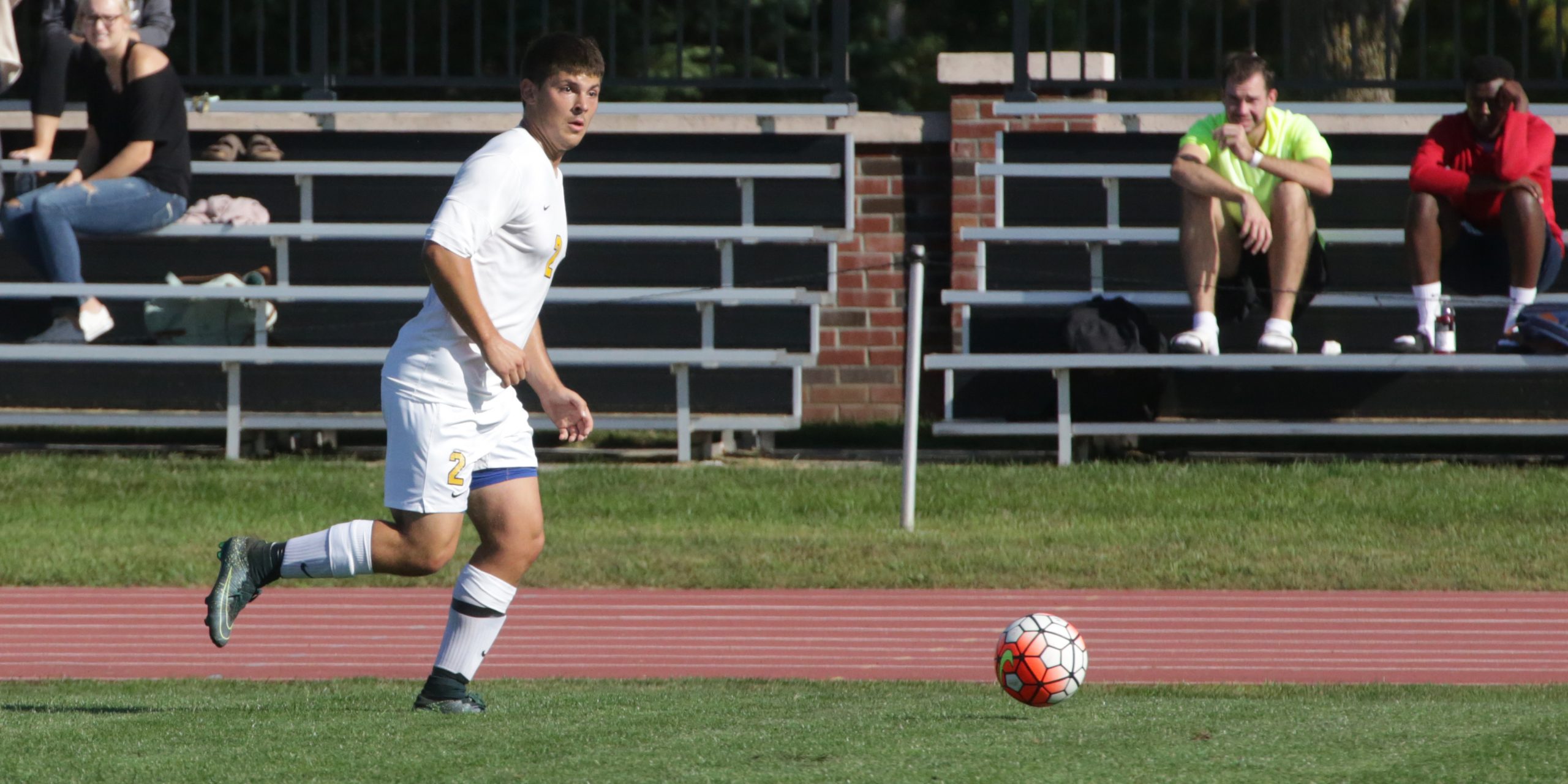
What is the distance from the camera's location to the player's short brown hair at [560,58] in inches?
222

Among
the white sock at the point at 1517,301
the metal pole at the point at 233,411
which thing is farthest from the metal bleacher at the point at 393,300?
the white sock at the point at 1517,301

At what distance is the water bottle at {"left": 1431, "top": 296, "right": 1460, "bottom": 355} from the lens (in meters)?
11.6

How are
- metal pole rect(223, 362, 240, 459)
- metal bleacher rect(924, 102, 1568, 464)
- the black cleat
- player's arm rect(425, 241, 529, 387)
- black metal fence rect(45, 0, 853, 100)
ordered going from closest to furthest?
player's arm rect(425, 241, 529, 387)
the black cleat
metal bleacher rect(924, 102, 1568, 464)
metal pole rect(223, 362, 240, 459)
black metal fence rect(45, 0, 853, 100)

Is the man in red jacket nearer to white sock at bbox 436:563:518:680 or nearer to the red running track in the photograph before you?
the red running track

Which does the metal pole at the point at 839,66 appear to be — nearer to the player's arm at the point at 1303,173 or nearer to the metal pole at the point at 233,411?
the player's arm at the point at 1303,173

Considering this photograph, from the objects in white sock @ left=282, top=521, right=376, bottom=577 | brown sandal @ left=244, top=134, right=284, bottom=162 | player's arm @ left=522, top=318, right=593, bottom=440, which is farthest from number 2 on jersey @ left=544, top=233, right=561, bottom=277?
brown sandal @ left=244, top=134, right=284, bottom=162

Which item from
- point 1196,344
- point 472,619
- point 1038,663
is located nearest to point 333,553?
point 472,619

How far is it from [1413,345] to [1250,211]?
126 centimetres

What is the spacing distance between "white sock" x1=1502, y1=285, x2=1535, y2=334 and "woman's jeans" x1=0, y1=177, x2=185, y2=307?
792 centimetres

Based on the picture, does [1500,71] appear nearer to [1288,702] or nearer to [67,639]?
[1288,702]

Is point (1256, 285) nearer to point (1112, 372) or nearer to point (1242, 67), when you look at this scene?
point (1112, 372)

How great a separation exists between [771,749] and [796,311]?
25.9ft

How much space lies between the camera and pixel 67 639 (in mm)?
8062

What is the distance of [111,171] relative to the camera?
12.4 m
